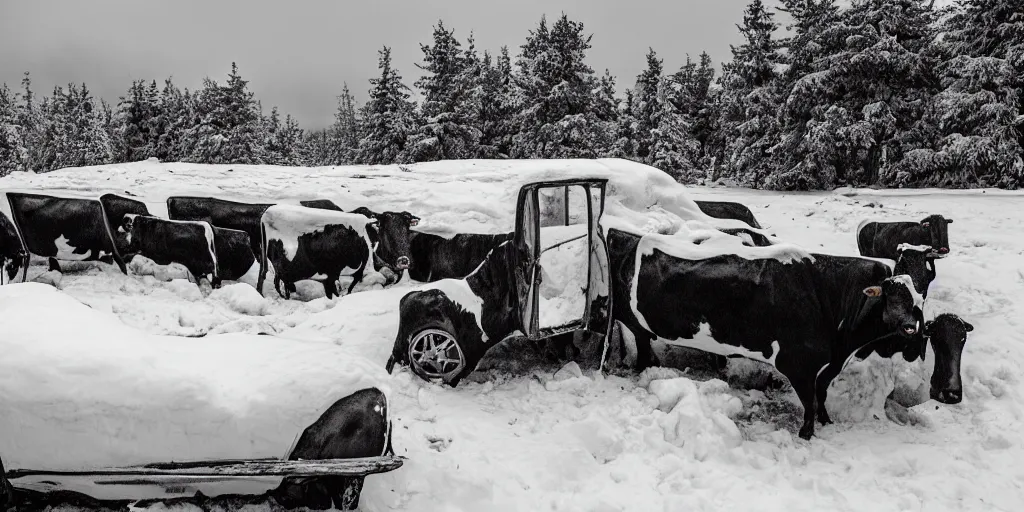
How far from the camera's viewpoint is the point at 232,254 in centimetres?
1063

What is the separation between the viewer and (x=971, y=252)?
11.1 metres

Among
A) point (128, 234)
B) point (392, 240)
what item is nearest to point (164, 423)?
point (392, 240)

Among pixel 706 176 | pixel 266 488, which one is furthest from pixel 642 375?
pixel 706 176

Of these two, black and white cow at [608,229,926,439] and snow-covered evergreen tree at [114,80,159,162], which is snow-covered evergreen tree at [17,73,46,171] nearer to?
snow-covered evergreen tree at [114,80,159,162]

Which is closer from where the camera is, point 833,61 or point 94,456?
point 94,456

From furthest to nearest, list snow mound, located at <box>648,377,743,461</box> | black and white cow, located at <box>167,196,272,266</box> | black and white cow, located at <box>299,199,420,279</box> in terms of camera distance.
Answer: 1. black and white cow, located at <box>167,196,272,266</box>
2. black and white cow, located at <box>299,199,420,279</box>
3. snow mound, located at <box>648,377,743,461</box>

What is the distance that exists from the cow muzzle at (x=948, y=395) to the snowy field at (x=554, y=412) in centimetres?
19

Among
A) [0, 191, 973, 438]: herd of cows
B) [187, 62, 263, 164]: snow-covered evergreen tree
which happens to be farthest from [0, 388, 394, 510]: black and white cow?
[187, 62, 263, 164]: snow-covered evergreen tree

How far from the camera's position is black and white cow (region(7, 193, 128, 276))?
9.48m

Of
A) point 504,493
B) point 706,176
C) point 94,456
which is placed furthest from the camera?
point 706,176

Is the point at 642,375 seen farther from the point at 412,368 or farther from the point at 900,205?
the point at 900,205

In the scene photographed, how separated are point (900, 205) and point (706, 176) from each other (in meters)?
19.9

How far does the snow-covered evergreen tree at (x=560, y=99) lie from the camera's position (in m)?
27.7

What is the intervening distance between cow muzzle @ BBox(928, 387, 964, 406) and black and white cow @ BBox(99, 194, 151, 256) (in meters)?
12.3
